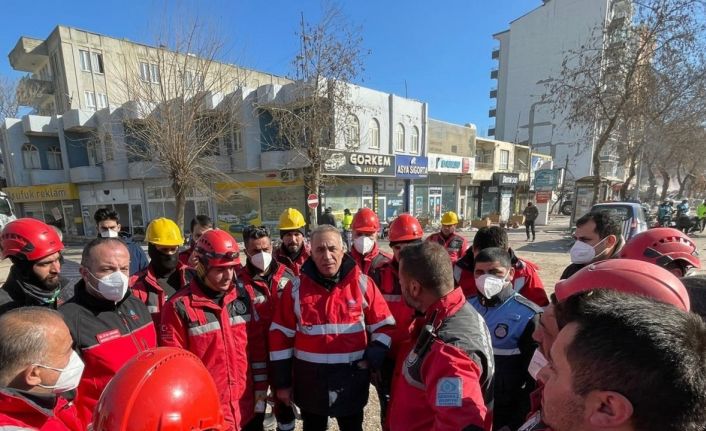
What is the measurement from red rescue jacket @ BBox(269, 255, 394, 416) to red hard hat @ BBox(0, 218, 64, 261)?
1847mm

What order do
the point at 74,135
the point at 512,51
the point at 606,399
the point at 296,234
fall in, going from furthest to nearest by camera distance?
the point at 512,51, the point at 74,135, the point at 296,234, the point at 606,399

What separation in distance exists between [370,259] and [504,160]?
Answer: 25.2 meters

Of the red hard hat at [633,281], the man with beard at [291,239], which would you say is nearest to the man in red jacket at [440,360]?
the red hard hat at [633,281]

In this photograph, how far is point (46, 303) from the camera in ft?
7.79

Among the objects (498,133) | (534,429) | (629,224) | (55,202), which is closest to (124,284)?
(534,429)

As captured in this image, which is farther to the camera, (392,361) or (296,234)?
(296,234)

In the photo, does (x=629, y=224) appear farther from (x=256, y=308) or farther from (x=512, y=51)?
(x=512, y=51)

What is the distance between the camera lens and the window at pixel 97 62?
74.8 feet

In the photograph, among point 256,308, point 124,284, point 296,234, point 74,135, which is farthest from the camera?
point 74,135

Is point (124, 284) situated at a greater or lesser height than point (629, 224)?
greater

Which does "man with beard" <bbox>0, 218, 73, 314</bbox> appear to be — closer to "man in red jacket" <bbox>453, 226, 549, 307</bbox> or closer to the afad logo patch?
the afad logo patch

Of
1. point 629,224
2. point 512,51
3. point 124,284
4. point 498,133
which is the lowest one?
point 629,224

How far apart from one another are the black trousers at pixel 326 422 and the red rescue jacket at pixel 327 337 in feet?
0.38

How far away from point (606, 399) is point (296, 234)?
11.7 ft
